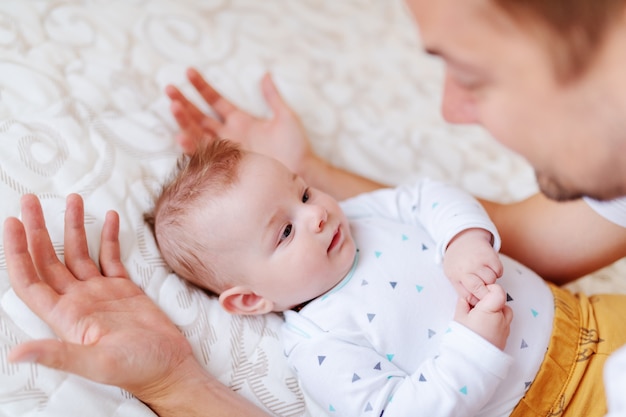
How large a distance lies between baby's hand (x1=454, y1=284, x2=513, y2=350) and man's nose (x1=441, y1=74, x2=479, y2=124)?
0.30 m

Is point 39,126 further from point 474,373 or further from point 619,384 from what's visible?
point 619,384

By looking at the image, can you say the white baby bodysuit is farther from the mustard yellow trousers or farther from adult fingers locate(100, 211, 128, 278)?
adult fingers locate(100, 211, 128, 278)

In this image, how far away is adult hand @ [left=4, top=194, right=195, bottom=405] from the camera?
88 centimetres

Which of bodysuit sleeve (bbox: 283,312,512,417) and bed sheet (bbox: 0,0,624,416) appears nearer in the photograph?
bodysuit sleeve (bbox: 283,312,512,417)

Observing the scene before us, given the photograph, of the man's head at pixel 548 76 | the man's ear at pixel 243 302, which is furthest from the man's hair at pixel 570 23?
the man's ear at pixel 243 302

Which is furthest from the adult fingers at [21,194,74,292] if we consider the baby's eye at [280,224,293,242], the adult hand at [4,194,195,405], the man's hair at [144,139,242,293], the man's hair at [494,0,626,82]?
the man's hair at [494,0,626,82]

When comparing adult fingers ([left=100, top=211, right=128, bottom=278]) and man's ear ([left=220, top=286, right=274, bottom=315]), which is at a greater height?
adult fingers ([left=100, top=211, right=128, bottom=278])

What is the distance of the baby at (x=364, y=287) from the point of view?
0.95 m

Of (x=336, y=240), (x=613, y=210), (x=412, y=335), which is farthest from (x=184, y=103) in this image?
(x=613, y=210)

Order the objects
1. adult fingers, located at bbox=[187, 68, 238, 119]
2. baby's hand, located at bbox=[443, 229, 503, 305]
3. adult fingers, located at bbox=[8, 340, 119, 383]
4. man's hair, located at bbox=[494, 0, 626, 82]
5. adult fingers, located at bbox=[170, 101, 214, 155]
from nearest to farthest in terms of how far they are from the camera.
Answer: man's hair, located at bbox=[494, 0, 626, 82] < adult fingers, located at bbox=[8, 340, 119, 383] < baby's hand, located at bbox=[443, 229, 503, 305] < adult fingers, located at bbox=[170, 101, 214, 155] < adult fingers, located at bbox=[187, 68, 238, 119]

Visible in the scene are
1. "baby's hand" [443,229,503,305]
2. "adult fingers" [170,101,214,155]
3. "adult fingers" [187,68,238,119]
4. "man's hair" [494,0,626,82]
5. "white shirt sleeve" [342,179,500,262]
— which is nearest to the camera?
"man's hair" [494,0,626,82]

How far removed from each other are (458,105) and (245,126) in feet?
2.33

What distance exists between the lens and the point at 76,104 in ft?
4.10

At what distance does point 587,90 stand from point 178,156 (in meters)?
0.84
